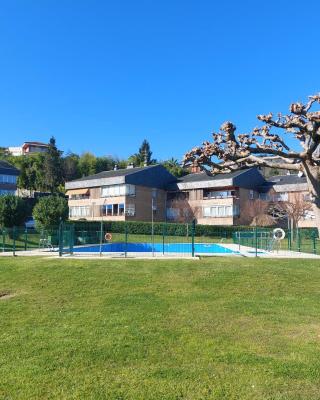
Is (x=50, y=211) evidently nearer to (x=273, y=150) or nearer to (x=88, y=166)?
(x=273, y=150)

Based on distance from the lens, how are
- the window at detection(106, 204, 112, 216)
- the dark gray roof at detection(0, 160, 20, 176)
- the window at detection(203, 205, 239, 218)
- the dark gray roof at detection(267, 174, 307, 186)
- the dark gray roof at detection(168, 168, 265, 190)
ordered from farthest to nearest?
1. the dark gray roof at detection(0, 160, 20, 176)
2. the dark gray roof at detection(267, 174, 307, 186)
3. the window at detection(106, 204, 112, 216)
4. the dark gray roof at detection(168, 168, 265, 190)
5. the window at detection(203, 205, 239, 218)

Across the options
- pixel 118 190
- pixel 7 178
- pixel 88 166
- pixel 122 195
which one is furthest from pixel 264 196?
pixel 88 166

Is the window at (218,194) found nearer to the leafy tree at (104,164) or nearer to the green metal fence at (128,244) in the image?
the green metal fence at (128,244)

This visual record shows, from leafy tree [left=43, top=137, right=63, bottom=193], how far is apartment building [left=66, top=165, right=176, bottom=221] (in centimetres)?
1173

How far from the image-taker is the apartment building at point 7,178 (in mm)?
67812

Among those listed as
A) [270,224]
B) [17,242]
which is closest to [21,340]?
[17,242]

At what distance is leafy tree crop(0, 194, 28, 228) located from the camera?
104ft

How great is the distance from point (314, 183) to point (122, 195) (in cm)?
5455

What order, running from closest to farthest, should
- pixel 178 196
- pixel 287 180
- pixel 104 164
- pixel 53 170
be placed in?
pixel 287 180
pixel 178 196
pixel 53 170
pixel 104 164

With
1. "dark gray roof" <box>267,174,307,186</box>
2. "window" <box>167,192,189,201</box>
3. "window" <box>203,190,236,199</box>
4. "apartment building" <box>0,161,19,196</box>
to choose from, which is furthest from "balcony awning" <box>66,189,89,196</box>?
"dark gray roof" <box>267,174,307,186</box>

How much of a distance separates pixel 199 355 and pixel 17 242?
24.8 metres

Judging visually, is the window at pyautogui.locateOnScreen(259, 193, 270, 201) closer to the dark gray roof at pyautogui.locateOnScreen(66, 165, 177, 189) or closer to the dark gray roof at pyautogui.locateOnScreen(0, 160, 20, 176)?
the dark gray roof at pyautogui.locateOnScreen(66, 165, 177, 189)

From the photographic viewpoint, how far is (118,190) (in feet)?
200

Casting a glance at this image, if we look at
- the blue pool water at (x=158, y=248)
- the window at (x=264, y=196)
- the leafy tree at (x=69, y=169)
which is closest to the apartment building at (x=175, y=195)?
the window at (x=264, y=196)
